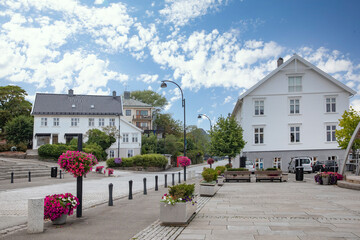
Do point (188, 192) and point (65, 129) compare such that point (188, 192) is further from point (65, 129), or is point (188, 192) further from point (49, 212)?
point (65, 129)

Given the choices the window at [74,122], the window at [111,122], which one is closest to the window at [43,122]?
the window at [74,122]

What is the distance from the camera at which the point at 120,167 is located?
4806 centimetres

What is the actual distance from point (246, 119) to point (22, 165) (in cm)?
2532

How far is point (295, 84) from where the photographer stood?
4209 cm

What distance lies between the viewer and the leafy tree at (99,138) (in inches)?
2194

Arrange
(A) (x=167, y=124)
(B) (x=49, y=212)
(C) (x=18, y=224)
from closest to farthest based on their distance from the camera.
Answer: (B) (x=49, y=212) → (C) (x=18, y=224) → (A) (x=167, y=124)

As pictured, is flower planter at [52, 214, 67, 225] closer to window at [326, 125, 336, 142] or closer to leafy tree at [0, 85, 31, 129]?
window at [326, 125, 336, 142]

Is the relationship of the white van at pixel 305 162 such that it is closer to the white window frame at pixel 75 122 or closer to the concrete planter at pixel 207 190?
the concrete planter at pixel 207 190

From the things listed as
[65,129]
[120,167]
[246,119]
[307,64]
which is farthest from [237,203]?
[65,129]

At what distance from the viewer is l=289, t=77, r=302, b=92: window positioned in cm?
4209

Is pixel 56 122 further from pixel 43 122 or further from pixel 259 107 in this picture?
pixel 259 107

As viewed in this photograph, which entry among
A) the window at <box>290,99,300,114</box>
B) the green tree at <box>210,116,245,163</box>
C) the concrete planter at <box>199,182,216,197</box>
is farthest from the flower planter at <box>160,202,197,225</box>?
the window at <box>290,99,300,114</box>

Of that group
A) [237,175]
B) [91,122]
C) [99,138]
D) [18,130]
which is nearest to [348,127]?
[237,175]

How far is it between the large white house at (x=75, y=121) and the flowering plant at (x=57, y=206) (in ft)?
160
